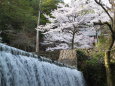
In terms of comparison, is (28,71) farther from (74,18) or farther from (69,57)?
(74,18)

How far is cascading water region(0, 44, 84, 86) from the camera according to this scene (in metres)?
7.16

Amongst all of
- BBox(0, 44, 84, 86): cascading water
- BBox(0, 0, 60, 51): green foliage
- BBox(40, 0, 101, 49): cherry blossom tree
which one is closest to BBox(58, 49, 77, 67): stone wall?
BBox(0, 44, 84, 86): cascading water

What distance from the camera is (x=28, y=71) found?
8.50 meters

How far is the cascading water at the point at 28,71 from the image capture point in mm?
7157

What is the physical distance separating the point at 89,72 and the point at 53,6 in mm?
14320

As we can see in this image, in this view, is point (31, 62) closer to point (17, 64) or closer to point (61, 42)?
point (17, 64)

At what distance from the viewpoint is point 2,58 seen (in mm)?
7121

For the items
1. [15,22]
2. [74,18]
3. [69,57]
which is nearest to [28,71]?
[69,57]

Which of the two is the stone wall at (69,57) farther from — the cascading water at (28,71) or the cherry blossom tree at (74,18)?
the cherry blossom tree at (74,18)

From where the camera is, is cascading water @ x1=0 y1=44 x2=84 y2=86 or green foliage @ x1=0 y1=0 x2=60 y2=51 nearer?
cascading water @ x1=0 y1=44 x2=84 y2=86

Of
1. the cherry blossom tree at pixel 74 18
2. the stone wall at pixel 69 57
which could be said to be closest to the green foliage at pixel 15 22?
the cherry blossom tree at pixel 74 18

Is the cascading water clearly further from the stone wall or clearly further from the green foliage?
the green foliage

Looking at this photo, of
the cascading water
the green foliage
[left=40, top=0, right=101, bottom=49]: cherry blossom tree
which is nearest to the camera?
the cascading water

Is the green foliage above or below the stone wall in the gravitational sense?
above
